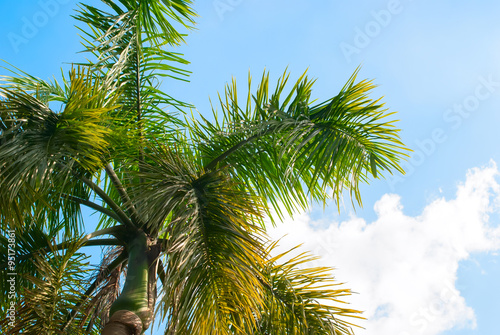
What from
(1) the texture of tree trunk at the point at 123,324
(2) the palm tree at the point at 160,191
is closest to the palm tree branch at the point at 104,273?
(2) the palm tree at the point at 160,191

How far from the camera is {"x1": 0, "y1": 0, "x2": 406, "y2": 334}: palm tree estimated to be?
272cm

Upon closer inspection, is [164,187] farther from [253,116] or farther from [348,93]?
[348,93]

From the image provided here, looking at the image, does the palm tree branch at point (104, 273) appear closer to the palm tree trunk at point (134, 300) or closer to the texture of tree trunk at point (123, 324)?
the palm tree trunk at point (134, 300)

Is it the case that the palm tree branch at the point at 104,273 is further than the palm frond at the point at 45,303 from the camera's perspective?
Yes

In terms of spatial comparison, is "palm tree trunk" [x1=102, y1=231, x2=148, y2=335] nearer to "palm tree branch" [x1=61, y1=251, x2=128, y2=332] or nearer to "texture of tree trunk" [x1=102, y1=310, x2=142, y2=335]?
"texture of tree trunk" [x1=102, y1=310, x2=142, y2=335]

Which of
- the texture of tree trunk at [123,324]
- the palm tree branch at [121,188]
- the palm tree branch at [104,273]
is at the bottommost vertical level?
the texture of tree trunk at [123,324]

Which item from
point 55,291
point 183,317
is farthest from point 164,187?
point 55,291

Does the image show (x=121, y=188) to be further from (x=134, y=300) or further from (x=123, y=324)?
(x=123, y=324)

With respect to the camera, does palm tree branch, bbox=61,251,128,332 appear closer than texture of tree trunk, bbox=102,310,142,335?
No

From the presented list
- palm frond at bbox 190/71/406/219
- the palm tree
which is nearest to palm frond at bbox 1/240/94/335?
the palm tree

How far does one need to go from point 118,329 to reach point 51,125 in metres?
1.35

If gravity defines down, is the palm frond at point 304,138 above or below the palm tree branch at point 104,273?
above

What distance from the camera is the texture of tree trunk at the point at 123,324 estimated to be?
2.72m

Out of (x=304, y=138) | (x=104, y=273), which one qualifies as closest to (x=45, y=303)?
(x=104, y=273)
